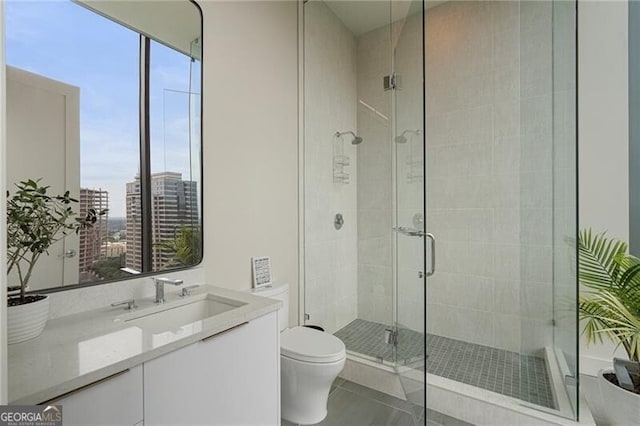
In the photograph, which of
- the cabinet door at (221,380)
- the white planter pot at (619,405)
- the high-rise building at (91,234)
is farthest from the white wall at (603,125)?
the high-rise building at (91,234)

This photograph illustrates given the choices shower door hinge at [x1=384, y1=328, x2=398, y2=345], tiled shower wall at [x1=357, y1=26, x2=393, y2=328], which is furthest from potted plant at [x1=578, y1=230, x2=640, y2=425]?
tiled shower wall at [x1=357, y1=26, x2=393, y2=328]

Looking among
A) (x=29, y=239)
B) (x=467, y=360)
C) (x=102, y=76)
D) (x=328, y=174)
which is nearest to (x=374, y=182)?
(x=328, y=174)

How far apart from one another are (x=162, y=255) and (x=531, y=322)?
94.9 inches

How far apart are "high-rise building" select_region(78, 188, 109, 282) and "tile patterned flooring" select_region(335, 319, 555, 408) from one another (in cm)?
172

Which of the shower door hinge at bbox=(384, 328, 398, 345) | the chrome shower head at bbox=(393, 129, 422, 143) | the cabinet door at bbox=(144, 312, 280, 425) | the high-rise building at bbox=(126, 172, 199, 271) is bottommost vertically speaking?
the shower door hinge at bbox=(384, 328, 398, 345)

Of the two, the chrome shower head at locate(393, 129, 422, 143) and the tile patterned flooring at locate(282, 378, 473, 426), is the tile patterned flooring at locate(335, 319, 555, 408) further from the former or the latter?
the chrome shower head at locate(393, 129, 422, 143)

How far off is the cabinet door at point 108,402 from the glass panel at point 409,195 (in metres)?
1.43

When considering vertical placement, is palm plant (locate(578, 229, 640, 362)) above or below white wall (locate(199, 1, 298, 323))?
below

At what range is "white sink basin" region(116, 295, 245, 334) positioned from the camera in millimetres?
1164

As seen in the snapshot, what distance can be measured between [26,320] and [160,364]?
415 mm

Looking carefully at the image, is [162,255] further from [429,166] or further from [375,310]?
[429,166]

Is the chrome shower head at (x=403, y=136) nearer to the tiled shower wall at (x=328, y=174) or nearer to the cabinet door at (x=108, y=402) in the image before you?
the tiled shower wall at (x=328, y=174)

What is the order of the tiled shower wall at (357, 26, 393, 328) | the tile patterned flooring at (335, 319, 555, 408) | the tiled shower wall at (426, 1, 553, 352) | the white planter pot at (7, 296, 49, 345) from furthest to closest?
the tiled shower wall at (357, 26, 393, 328) < the tiled shower wall at (426, 1, 553, 352) < the tile patterned flooring at (335, 319, 555, 408) < the white planter pot at (7, 296, 49, 345)

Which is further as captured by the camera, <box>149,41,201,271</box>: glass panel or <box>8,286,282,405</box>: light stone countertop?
<box>149,41,201,271</box>: glass panel
